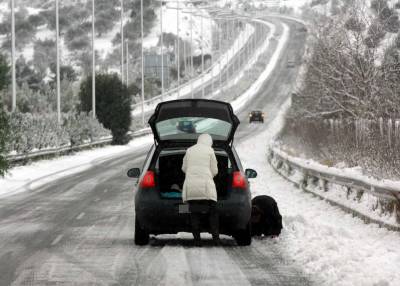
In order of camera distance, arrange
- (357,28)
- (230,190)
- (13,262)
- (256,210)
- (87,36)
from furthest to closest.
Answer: (87,36), (357,28), (256,210), (230,190), (13,262)

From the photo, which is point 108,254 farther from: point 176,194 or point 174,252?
point 176,194

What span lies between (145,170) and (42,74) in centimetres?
12704

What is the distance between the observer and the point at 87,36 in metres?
196

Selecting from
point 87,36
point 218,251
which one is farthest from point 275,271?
point 87,36

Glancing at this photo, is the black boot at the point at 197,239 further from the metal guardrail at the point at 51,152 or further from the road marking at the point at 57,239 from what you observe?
the metal guardrail at the point at 51,152

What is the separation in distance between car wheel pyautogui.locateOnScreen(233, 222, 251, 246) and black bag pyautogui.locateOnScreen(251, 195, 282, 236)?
2.53ft

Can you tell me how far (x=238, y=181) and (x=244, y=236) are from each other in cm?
83

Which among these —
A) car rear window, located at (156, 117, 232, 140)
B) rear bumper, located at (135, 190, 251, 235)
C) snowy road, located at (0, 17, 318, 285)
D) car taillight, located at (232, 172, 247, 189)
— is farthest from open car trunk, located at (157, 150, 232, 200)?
snowy road, located at (0, 17, 318, 285)

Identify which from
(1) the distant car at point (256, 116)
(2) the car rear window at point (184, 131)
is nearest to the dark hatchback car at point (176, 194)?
(2) the car rear window at point (184, 131)

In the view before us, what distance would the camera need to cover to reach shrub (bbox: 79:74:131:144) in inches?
2466

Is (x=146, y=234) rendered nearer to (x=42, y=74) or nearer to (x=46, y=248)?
(x=46, y=248)

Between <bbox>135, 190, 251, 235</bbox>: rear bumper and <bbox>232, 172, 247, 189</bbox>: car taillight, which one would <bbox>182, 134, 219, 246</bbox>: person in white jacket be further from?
<bbox>232, 172, 247, 189</bbox>: car taillight

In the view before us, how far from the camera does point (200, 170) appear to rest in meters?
13.3

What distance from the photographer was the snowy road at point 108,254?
10680 mm
